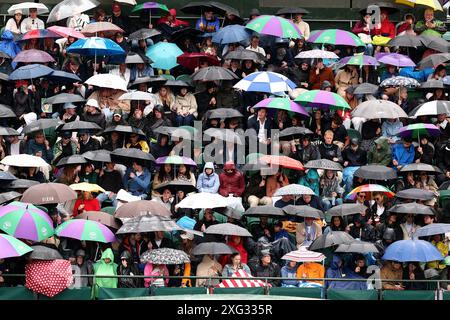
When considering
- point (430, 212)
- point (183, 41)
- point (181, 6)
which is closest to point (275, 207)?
point (430, 212)

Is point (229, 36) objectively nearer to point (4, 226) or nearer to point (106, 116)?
point (106, 116)

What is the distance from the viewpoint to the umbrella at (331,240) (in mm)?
27688

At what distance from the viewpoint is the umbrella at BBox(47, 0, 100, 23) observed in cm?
3500

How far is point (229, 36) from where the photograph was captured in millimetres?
34250

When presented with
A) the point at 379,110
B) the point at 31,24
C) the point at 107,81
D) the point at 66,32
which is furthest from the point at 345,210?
the point at 31,24

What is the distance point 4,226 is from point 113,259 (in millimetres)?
1930

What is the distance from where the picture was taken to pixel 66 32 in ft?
112

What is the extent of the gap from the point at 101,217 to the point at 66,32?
23.4 feet

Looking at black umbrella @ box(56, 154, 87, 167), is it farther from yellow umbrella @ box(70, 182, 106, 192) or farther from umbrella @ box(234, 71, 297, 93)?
umbrella @ box(234, 71, 297, 93)

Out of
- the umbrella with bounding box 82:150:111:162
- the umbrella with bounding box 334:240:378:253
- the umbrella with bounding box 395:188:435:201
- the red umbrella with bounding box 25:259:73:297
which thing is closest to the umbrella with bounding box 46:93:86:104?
the umbrella with bounding box 82:150:111:162

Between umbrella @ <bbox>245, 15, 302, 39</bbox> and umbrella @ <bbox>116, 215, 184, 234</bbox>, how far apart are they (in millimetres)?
7368

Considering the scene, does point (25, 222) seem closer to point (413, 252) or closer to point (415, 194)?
point (413, 252)
